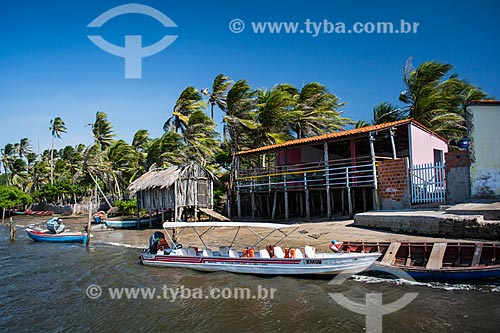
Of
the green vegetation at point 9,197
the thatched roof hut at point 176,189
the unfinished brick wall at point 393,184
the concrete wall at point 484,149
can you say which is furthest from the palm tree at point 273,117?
the green vegetation at point 9,197

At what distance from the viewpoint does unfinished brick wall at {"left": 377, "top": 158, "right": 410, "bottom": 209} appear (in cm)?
1562

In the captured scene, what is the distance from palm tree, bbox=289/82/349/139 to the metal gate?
13.3m

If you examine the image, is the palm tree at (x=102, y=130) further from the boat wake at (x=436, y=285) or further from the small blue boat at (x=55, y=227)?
the boat wake at (x=436, y=285)

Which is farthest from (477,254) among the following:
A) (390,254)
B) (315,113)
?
(315,113)

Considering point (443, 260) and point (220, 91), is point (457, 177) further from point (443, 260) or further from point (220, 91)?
point (220, 91)

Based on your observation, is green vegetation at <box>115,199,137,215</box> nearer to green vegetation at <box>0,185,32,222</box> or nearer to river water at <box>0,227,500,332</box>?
green vegetation at <box>0,185,32,222</box>

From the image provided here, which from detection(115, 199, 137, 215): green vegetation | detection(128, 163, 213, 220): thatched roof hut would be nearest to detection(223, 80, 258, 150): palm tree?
detection(128, 163, 213, 220): thatched roof hut

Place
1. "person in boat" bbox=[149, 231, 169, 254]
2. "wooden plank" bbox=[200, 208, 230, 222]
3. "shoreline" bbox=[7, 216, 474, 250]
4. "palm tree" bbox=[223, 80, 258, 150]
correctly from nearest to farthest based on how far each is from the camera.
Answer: "shoreline" bbox=[7, 216, 474, 250] < "person in boat" bbox=[149, 231, 169, 254] < "wooden plank" bbox=[200, 208, 230, 222] < "palm tree" bbox=[223, 80, 258, 150]

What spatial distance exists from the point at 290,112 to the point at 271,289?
62.1 feet

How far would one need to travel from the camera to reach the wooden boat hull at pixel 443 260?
28.6ft

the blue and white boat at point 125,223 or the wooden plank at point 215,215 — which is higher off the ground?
the wooden plank at point 215,215

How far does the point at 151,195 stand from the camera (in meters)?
25.0

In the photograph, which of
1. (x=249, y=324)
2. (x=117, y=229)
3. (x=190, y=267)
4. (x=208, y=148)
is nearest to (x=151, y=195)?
(x=117, y=229)

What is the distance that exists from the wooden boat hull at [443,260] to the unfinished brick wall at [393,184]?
5.31 m
